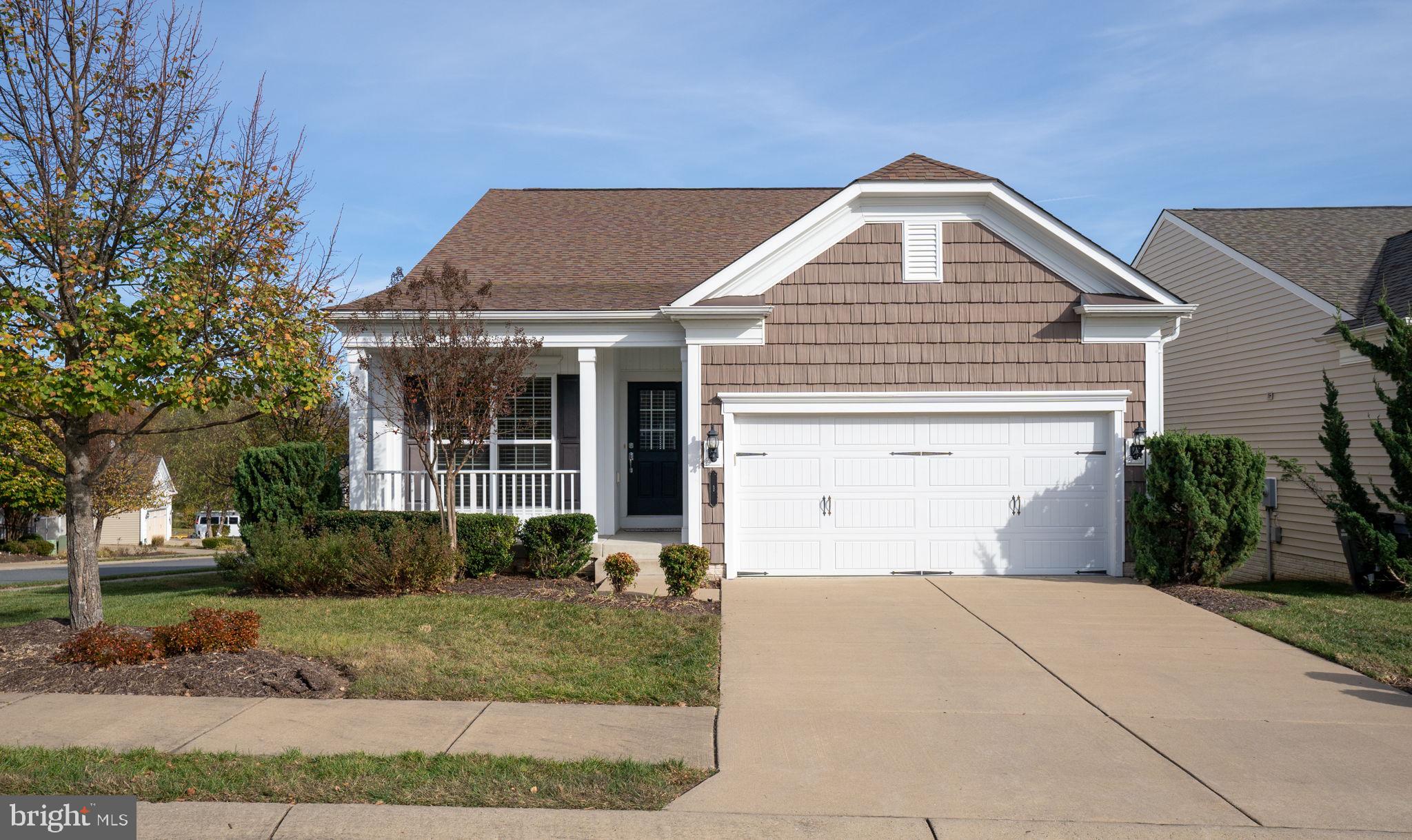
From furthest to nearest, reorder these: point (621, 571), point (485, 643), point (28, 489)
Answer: point (28, 489), point (621, 571), point (485, 643)

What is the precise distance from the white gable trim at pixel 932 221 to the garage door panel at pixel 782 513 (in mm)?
2616

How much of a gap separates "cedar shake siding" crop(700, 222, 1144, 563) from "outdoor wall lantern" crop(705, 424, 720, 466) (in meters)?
0.16

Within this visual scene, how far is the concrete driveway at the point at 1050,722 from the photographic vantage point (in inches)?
185

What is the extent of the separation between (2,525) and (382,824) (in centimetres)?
3271

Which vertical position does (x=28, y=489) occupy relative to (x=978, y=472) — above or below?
below

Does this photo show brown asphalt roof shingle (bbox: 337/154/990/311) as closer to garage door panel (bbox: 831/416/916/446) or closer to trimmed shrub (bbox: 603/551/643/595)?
garage door panel (bbox: 831/416/916/446)

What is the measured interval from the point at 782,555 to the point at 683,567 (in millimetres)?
Answer: 2281

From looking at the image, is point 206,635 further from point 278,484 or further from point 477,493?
point 477,493

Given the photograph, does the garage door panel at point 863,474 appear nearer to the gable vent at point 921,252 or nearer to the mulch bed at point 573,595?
the gable vent at point 921,252

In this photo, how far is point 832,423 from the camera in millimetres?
11969

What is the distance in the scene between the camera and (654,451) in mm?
13844

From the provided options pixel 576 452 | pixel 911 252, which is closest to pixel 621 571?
pixel 576 452

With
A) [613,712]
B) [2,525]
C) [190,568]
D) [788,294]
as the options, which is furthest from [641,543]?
A: [2,525]

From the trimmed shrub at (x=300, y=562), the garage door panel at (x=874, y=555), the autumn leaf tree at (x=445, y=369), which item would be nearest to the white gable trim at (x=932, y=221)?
the autumn leaf tree at (x=445, y=369)
